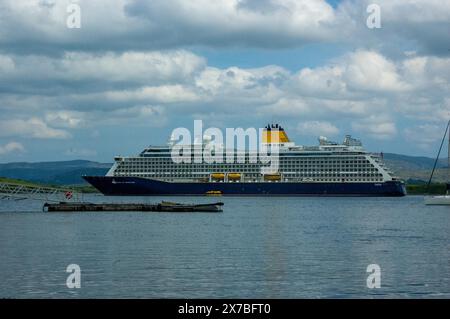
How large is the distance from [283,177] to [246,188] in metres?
7.08

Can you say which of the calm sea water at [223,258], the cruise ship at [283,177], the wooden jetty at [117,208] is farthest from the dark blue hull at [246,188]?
the calm sea water at [223,258]

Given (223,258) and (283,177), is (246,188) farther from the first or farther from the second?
(223,258)

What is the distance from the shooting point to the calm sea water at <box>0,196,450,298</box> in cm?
2705

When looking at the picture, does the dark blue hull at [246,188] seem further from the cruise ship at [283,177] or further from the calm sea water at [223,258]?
the calm sea water at [223,258]

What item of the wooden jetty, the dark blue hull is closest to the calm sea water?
the wooden jetty

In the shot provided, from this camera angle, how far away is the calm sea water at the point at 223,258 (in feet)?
88.7

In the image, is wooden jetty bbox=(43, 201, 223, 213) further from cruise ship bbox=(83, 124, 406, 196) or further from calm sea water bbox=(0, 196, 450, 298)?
cruise ship bbox=(83, 124, 406, 196)

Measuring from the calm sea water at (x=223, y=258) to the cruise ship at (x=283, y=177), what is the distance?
68.9 metres

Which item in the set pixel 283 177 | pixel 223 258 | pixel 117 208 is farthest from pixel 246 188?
pixel 223 258

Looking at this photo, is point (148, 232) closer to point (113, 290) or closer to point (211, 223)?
point (211, 223)

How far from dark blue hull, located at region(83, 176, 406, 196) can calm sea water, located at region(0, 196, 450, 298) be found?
223 ft

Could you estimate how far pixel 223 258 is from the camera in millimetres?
36156

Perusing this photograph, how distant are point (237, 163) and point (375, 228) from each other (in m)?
78.7
